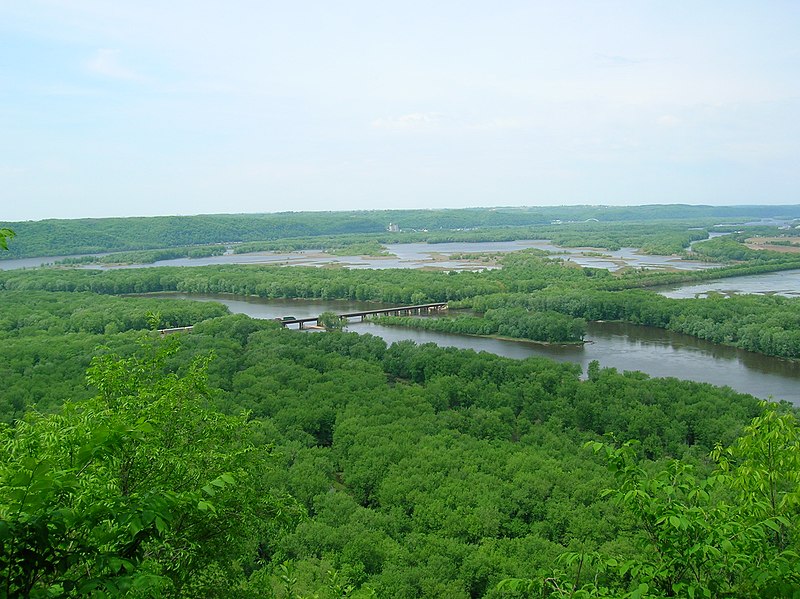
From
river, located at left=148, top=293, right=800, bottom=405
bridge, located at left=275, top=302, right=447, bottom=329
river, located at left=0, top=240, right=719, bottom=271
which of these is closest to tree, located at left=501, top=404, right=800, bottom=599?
river, located at left=148, top=293, right=800, bottom=405

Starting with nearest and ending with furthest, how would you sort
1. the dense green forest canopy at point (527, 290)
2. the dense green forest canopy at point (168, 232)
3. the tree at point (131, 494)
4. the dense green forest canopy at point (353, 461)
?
the tree at point (131, 494)
the dense green forest canopy at point (353, 461)
the dense green forest canopy at point (527, 290)
the dense green forest canopy at point (168, 232)

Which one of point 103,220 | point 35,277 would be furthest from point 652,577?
point 103,220

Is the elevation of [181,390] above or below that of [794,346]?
above

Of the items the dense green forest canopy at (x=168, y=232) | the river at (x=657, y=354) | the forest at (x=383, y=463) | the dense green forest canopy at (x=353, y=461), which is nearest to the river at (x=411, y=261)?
the dense green forest canopy at (x=168, y=232)

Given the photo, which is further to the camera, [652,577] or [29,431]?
[29,431]

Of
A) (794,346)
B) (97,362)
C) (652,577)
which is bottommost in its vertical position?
Result: (794,346)

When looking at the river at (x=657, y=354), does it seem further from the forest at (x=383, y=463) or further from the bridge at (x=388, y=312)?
the bridge at (x=388, y=312)

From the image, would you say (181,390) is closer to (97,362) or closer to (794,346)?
(97,362)
